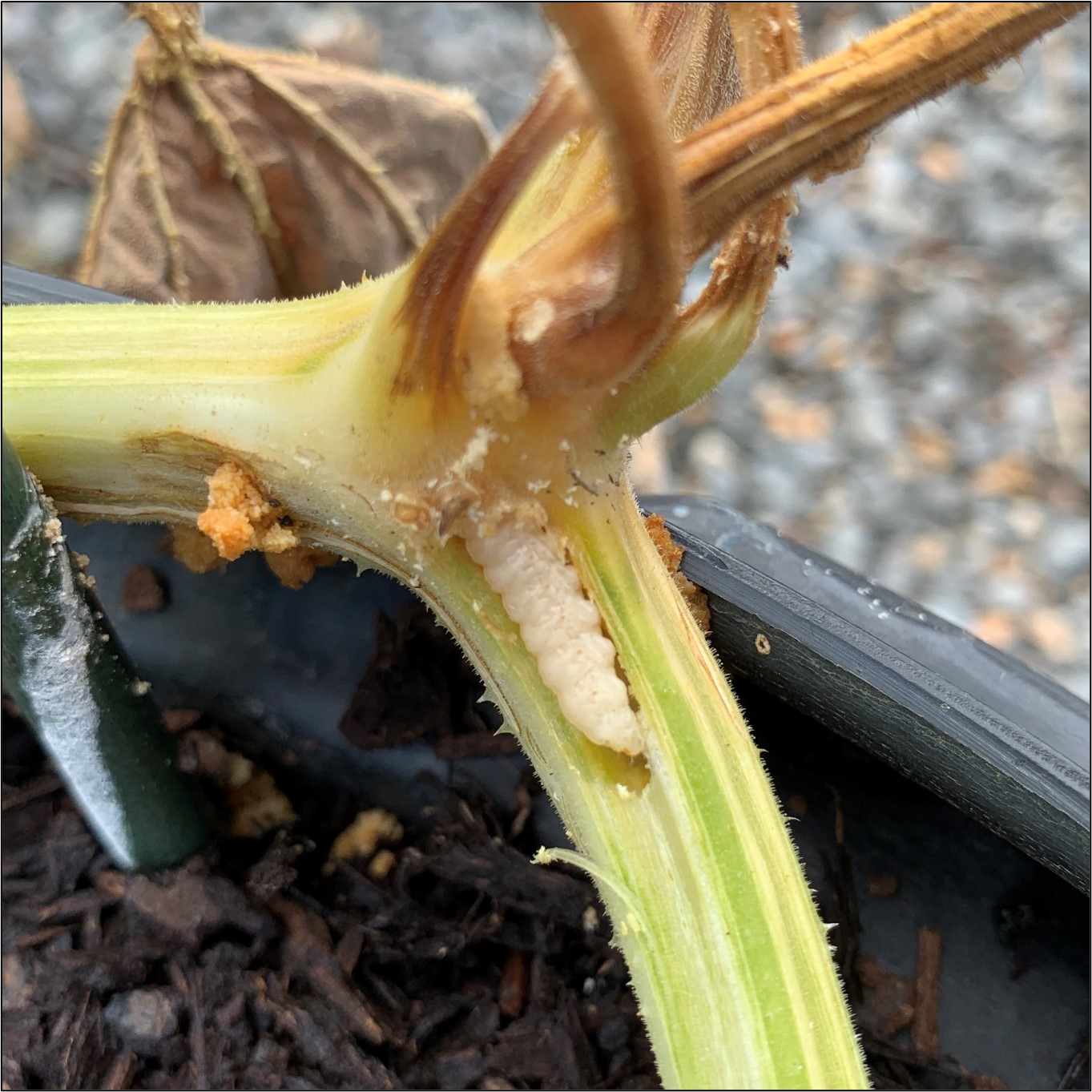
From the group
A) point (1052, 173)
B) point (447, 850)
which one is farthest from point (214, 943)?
point (1052, 173)

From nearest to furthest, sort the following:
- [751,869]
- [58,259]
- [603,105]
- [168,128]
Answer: [603,105]
[751,869]
[168,128]
[58,259]

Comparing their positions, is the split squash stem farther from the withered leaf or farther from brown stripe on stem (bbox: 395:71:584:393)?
the withered leaf

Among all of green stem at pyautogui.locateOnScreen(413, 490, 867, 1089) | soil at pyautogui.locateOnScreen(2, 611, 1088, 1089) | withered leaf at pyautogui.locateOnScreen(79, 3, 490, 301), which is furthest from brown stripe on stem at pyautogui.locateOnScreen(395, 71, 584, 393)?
withered leaf at pyautogui.locateOnScreen(79, 3, 490, 301)

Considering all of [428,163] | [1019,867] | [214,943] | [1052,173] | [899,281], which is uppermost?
[1052,173]

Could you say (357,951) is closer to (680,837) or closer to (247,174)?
(680,837)

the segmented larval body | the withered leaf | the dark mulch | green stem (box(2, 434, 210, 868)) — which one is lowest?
the dark mulch

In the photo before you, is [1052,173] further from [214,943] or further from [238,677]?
[214,943]

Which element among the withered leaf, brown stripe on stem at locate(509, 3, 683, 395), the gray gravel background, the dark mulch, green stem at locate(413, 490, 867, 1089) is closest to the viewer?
brown stripe on stem at locate(509, 3, 683, 395)

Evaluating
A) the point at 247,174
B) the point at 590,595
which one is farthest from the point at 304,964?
the point at 247,174
